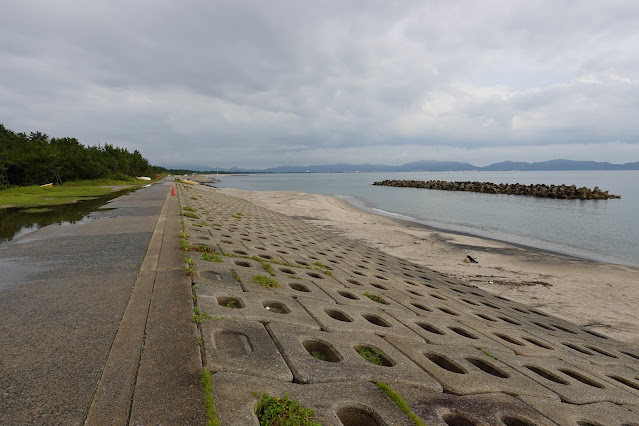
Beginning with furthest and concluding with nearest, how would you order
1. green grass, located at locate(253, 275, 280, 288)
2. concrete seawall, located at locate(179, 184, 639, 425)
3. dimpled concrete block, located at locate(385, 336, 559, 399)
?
green grass, located at locate(253, 275, 280, 288) → dimpled concrete block, located at locate(385, 336, 559, 399) → concrete seawall, located at locate(179, 184, 639, 425)

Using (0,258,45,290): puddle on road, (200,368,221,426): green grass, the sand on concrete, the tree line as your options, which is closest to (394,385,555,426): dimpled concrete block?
(200,368,221,426): green grass

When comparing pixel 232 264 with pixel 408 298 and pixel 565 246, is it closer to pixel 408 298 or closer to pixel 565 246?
pixel 408 298

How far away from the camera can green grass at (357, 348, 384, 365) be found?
4.25m

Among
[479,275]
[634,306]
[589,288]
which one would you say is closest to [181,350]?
[479,275]

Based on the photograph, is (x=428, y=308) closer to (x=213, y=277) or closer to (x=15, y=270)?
(x=213, y=277)

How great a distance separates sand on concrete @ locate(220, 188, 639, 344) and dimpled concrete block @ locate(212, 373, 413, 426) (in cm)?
1044

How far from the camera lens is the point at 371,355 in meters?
4.37

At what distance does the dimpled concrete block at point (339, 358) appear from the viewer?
360cm

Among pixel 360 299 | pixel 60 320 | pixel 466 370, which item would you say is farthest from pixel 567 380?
pixel 60 320

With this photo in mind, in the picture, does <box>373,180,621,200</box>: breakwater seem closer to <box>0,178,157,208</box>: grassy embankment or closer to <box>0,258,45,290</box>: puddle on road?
<box>0,178,157,208</box>: grassy embankment

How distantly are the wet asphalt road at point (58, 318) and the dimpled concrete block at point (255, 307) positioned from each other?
1.26 metres

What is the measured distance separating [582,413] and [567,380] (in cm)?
114

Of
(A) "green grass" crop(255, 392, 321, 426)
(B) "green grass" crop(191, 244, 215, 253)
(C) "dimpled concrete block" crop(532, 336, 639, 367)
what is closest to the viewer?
(A) "green grass" crop(255, 392, 321, 426)

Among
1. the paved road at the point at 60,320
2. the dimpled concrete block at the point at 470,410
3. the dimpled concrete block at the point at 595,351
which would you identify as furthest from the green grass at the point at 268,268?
the dimpled concrete block at the point at 595,351
